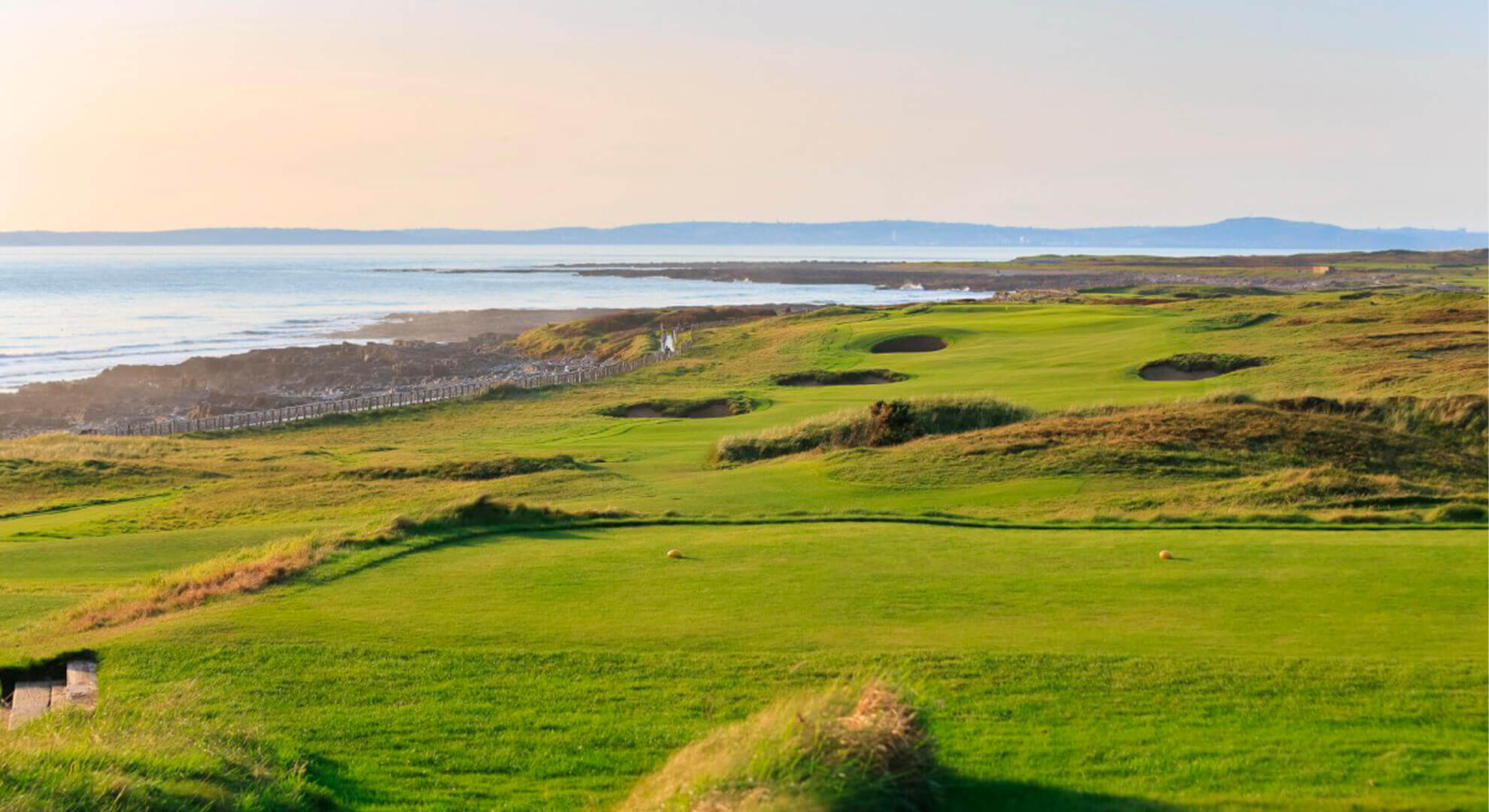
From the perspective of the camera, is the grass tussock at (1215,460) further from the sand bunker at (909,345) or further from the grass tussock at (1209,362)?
the sand bunker at (909,345)

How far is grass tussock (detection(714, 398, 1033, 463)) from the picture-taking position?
35.0 meters

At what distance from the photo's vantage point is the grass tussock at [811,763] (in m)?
8.66

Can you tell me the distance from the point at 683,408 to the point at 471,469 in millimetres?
17198

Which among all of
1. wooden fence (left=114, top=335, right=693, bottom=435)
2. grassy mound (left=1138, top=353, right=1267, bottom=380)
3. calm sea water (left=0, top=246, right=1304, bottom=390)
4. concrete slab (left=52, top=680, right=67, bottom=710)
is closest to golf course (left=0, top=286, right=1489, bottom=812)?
concrete slab (left=52, top=680, right=67, bottom=710)

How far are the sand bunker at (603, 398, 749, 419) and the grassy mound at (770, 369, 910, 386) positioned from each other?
7060 mm

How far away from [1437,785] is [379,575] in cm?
1326

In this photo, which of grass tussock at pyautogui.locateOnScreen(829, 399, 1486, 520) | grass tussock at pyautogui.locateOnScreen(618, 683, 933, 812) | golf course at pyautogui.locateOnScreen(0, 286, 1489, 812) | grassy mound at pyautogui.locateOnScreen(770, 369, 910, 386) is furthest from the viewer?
grassy mound at pyautogui.locateOnScreen(770, 369, 910, 386)

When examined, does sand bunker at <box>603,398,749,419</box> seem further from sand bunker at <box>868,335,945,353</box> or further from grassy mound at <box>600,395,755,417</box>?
sand bunker at <box>868,335,945,353</box>

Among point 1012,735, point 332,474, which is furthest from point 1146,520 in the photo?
point 332,474

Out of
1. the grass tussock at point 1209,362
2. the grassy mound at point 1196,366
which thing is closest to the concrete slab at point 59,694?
the grassy mound at point 1196,366

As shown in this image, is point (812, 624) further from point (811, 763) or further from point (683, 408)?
point (683, 408)

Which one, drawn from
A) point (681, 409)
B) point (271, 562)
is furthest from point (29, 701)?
point (681, 409)

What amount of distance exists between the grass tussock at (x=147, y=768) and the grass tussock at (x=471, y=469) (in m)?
23.0

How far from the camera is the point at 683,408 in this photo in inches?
2037
